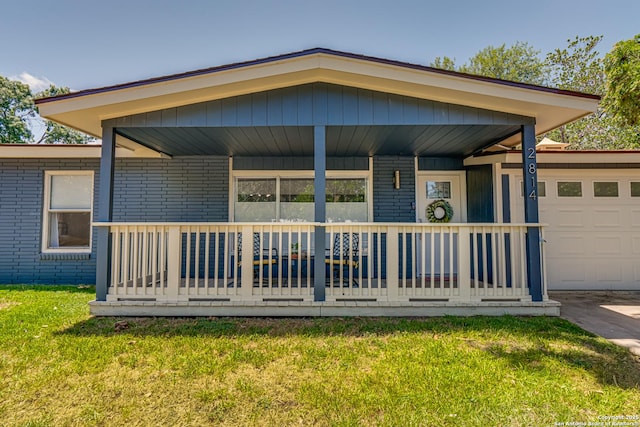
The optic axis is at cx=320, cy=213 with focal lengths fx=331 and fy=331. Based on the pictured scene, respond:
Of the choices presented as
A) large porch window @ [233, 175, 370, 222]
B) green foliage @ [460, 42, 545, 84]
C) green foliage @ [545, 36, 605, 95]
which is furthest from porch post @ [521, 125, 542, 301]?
green foliage @ [460, 42, 545, 84]

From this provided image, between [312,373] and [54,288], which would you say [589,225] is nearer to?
[312,373]

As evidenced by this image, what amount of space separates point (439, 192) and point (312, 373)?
4.80m

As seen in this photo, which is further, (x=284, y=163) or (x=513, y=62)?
(x=513, y=62)

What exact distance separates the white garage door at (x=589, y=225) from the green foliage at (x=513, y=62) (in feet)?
52.2

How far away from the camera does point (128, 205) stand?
624 cm

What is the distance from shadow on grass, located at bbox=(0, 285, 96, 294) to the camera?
222 inches

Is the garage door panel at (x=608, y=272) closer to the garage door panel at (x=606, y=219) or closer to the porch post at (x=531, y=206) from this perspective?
the garage door panel at (x=606, y=219)

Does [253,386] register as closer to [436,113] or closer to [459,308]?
[459,308]

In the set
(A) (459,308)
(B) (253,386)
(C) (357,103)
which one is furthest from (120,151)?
(A) (459,308)

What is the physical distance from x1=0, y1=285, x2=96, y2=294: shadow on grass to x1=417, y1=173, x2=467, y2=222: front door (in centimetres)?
603

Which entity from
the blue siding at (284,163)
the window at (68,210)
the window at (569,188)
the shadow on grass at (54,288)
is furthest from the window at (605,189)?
the window at (68,210)

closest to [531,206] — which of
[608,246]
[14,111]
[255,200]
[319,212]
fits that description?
[319,212]

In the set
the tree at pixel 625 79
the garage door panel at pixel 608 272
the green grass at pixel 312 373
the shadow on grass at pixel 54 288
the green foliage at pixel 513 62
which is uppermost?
the green foliage at pixel 513 62

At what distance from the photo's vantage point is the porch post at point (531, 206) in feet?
13.8
